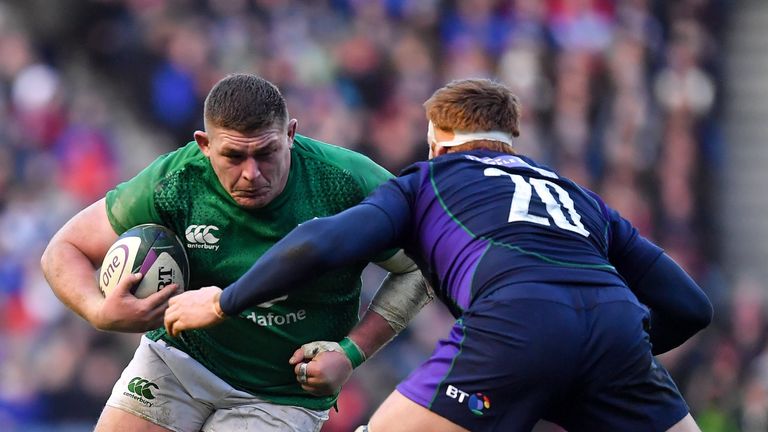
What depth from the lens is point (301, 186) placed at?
17.6 feet

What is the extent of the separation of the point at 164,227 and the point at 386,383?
19.5 feet

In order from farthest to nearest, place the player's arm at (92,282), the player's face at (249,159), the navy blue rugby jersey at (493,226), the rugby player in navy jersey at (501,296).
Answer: the player's face at (249,159), the player's arm at (92,282), the navy blue rugby jersey at (493,226), the rugby player in navy jersey at (501,296)

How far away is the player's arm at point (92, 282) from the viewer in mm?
4914

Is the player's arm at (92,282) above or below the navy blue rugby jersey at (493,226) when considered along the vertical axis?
below

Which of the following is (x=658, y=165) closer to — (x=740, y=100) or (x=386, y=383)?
(x=740, y=100)

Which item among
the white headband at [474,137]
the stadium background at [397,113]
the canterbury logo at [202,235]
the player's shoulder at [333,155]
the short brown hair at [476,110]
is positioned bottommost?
the stadium background at [397,113]

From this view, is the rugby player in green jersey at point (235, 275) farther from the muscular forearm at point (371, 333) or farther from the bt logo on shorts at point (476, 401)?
the bt logo on shorts at point (476, 401)

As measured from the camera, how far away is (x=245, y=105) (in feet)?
16.5

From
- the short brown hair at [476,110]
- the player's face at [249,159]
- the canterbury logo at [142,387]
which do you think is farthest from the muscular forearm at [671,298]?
the canterbury logo at [142,387]

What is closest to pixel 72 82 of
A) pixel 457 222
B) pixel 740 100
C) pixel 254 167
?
pixel 254 167

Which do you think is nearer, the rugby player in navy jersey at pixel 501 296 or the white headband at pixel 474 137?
the rugby player in navy jersey at pixel 501 296

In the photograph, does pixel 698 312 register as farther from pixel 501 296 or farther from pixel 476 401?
pixel 476 401

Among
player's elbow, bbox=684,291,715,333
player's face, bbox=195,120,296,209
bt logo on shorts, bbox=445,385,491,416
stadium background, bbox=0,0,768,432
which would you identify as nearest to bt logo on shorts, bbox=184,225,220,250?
player's face, bbox=195,120,296,209

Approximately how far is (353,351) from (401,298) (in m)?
0.40
